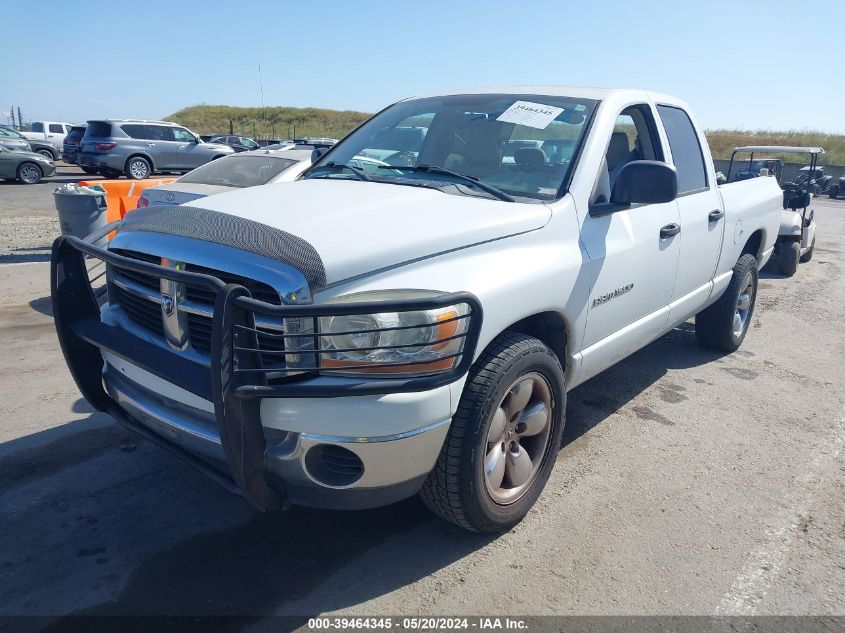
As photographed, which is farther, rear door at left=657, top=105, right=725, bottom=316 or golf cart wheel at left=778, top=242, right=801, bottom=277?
golf cart wheel at left=778, top=242, right=801, bottom=277

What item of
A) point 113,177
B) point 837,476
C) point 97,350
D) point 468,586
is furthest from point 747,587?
point 113,177

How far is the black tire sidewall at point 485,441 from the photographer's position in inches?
101

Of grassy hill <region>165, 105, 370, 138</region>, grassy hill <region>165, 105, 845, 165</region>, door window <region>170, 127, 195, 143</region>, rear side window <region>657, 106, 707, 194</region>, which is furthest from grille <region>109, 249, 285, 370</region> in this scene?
grassy hill <region>165, 105, 370, 138</region>

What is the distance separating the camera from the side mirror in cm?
327

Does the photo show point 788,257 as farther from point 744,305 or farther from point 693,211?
point 693,211

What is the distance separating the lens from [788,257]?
944 cm

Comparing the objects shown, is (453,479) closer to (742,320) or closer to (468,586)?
(468,586)

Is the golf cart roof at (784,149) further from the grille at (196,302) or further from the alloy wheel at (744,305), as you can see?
the grille at (196,302)

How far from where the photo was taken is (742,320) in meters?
5.89

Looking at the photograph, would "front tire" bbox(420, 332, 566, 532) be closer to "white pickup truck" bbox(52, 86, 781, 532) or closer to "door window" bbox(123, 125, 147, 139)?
"white pickup truck" bbox(52, 86, 781, 532)

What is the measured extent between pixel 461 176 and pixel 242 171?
515cm

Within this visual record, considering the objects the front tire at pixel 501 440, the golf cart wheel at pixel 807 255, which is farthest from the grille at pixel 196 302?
the golf cart wheel at pixel 807 255

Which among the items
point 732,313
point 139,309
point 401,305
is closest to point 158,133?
point 732,313

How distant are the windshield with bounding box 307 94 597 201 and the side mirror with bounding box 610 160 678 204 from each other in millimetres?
301
